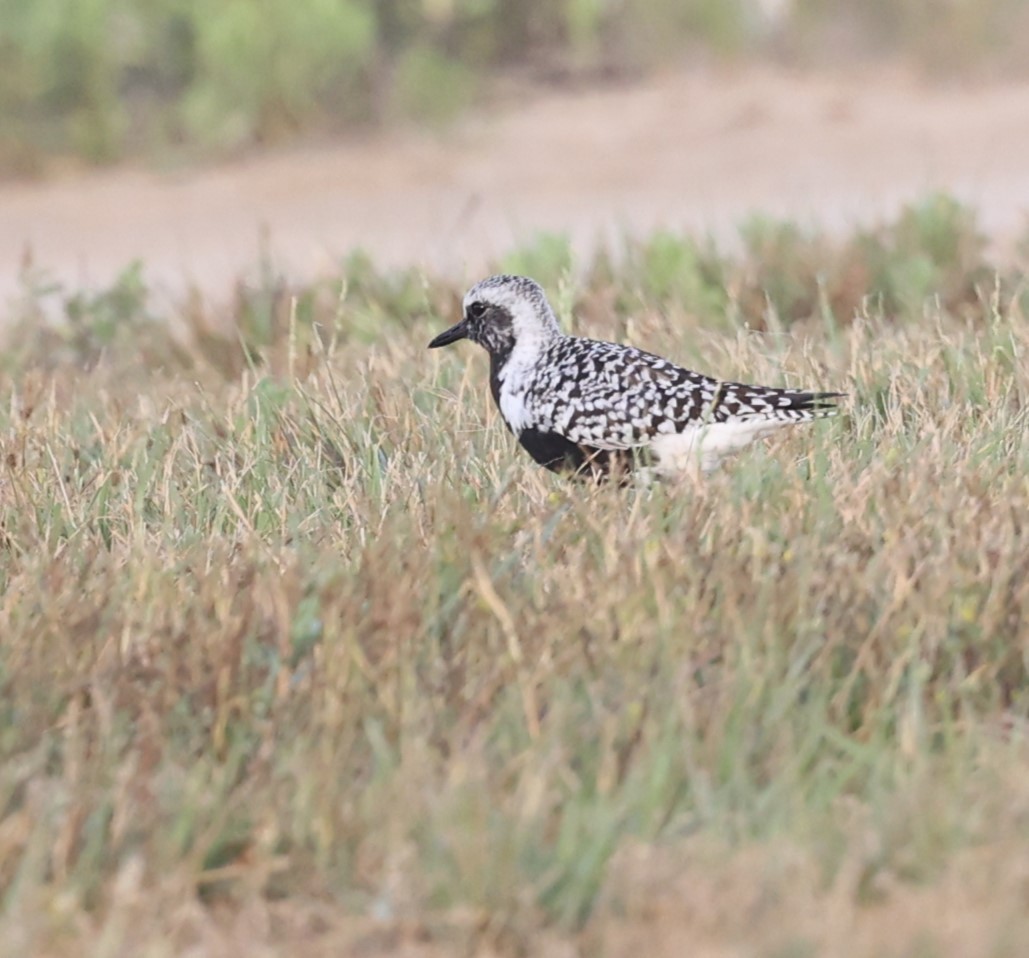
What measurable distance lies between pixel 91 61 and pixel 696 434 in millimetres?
10770

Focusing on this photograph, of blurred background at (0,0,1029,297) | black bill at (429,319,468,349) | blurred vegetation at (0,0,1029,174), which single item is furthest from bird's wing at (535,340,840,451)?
blurred vegetation at (0,0,1029,174)

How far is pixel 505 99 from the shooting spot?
624 inches

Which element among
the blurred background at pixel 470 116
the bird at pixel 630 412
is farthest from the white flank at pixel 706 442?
the blurred background at pixel 470 116

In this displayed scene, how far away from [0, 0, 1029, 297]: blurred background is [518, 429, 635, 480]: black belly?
7.20 metres

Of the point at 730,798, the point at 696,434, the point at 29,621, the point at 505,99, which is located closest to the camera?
the point at 730,798

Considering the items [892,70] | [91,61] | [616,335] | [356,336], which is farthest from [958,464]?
[892,70]

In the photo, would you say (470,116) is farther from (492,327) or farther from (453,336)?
(492,327)

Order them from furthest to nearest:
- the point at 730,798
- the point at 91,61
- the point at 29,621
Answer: the point at 91,61
the point at 29,621
the point at 730,798

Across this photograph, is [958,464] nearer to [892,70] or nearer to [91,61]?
[91,61]

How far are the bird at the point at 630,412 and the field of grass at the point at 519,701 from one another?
0.38ft

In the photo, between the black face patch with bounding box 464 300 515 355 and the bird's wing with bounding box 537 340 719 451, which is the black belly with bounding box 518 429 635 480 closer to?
the bird's wing with bounding box 537 340 719 451

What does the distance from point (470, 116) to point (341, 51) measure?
1352mm

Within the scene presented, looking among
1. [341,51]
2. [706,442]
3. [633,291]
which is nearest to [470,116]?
[341,51]

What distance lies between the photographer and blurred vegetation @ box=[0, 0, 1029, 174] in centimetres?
1435
